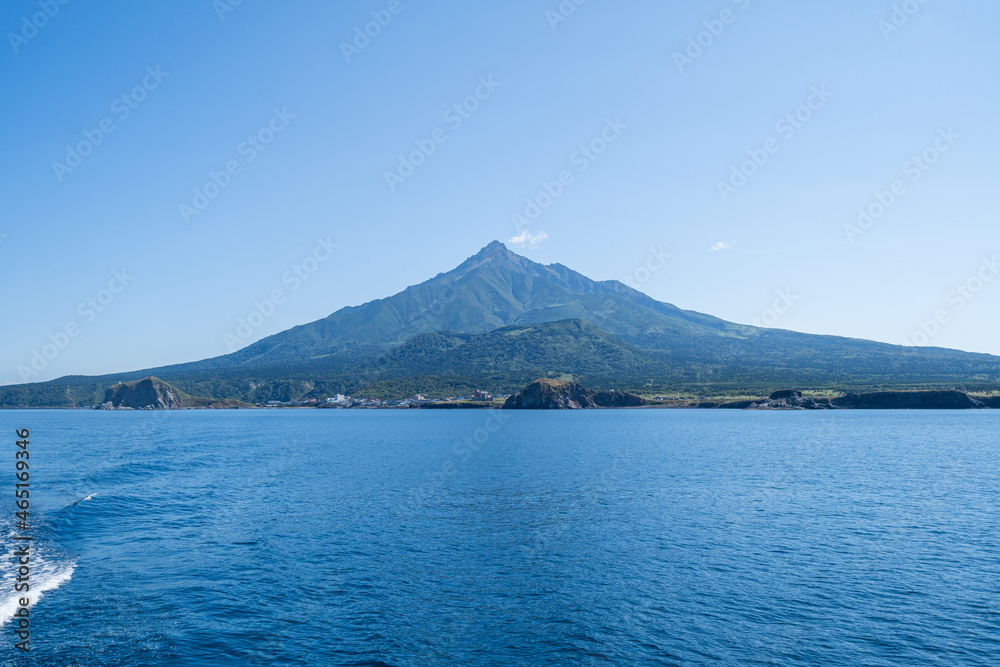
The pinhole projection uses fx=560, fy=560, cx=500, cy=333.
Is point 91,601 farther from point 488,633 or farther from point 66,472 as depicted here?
point 66,472

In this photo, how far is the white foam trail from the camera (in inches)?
923

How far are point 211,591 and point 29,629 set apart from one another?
640cm

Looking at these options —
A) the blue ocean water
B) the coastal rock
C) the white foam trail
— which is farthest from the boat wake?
the coastal rock

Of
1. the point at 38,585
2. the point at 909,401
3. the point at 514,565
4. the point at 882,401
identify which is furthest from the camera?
the point at 882,401

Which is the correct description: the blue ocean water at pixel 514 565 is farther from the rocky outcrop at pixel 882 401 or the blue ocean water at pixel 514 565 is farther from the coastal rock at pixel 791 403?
the rocky outcrop at pixel 882 401

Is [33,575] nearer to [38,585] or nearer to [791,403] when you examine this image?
[38,585]

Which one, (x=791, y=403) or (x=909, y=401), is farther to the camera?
(x=791, y=403)

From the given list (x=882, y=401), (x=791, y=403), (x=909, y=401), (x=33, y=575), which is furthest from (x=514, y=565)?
(x=909, y=401)

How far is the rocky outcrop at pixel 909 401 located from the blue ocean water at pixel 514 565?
13963cm

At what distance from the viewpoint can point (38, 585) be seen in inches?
1036

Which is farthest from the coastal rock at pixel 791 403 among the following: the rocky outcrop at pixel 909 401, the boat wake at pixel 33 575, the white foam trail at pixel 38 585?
the white foam trail at pixel 38 585

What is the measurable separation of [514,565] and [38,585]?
74.3ft

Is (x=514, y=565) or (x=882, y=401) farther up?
(x=882, y=401)

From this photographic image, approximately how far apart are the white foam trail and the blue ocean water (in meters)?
0.20
